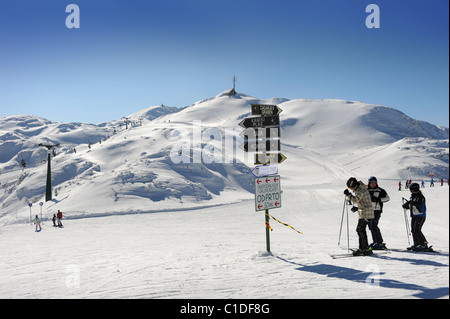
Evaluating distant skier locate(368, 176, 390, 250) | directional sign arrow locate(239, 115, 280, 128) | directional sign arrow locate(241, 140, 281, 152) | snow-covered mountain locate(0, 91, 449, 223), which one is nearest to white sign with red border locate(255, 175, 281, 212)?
directional sign arrow locate(241, 140, 281, 152)

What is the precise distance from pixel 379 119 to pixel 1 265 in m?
93.8

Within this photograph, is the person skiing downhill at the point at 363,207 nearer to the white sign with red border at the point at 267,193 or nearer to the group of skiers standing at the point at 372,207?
the group of skiers standing at the point at 372,207

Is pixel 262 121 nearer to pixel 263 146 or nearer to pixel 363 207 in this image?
pixel 263 146

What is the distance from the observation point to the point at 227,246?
12000 mm

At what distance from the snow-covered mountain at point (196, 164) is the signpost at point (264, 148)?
1954 centimetres

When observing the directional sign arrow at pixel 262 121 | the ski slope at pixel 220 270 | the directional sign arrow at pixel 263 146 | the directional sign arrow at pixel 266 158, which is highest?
the directional sign arrow at pixel 262 121

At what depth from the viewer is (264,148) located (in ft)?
32.1

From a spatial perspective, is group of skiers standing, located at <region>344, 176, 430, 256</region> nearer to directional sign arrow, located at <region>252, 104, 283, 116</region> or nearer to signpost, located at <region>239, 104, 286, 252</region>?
signpost, located at <region>239, 104, 286, 252</region>

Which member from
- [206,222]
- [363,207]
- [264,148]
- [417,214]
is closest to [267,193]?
[264,148]

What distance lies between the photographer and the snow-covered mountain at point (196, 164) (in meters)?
31.7

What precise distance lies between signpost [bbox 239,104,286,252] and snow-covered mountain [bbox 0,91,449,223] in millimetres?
19538

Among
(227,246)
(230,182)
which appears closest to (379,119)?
(230,182)

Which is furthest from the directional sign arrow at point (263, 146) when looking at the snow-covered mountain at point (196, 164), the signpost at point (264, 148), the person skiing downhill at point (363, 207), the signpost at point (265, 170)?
the snow-covered mountain at point (196, 164)
